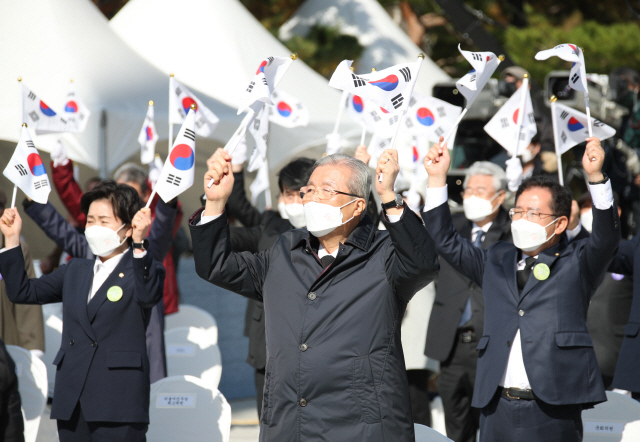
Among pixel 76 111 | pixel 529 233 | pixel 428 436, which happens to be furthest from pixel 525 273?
pixel 76 111

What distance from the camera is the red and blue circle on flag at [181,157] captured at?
12.9ft

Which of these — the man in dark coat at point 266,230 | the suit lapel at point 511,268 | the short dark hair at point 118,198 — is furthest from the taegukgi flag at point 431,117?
the short dark hair at point 118,198

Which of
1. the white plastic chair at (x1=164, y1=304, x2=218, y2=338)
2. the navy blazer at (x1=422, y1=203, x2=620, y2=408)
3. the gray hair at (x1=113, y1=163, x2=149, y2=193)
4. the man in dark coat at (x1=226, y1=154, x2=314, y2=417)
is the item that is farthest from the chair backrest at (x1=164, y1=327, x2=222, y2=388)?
the navy blazer at (x1=422, y1=203, x2=620, y2=408)

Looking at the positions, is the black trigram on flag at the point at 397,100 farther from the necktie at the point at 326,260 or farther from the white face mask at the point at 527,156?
the white face mask at the point at 527,156

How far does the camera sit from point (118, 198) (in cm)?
395

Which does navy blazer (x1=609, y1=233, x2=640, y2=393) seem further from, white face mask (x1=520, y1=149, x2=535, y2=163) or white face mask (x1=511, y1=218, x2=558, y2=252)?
white face mask (x1=520, y1=149, x2=535, y2=163)

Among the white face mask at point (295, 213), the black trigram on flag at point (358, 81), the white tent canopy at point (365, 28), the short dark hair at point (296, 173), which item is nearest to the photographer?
the black trigram on flag at point (358, 81)

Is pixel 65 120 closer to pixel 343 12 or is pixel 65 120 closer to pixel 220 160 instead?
pixel 220 160

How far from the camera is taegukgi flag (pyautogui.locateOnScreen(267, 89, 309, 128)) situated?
6340mm

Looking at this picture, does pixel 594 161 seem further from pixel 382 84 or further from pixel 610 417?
pixel 610 417

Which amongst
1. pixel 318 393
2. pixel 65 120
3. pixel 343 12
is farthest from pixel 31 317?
pixel 343 12

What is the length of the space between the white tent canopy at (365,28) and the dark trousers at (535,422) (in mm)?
7899

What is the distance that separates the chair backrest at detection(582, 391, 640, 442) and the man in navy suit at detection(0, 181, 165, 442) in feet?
7.56

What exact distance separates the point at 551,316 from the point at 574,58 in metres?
1.46
